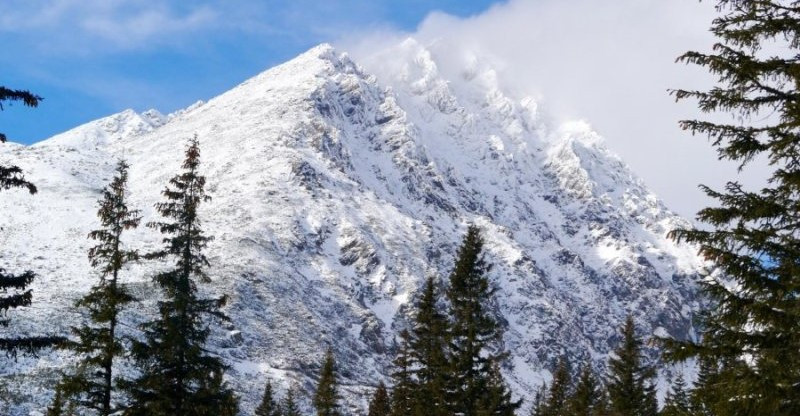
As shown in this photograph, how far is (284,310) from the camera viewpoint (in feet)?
611

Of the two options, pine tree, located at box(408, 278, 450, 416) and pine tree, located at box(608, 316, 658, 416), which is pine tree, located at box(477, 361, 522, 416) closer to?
pine tree, located at box(408, 278, 450, 416)

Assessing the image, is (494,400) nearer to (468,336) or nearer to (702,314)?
(468,336)

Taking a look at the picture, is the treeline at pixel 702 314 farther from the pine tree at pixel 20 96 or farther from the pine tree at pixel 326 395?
the pine tree at pixel 326 395

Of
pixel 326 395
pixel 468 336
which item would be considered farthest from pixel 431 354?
pixel 326 395

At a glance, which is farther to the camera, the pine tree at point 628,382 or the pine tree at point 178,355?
the pine tree at point 628,382

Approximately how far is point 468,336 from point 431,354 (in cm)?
216

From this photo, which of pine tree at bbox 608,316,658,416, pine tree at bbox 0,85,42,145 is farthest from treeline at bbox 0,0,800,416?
pine tree at bbox 608,316,658,416

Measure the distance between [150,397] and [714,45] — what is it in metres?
17.8

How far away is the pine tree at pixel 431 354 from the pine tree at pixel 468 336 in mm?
307

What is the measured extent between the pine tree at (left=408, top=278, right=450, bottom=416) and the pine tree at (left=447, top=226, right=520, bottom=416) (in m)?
0.31

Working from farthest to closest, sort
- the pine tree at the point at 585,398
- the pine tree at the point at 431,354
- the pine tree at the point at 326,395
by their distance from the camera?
1. the pine tree at the point at 326,395
2. the pine tree at the point at 585,398
3. the pine tree at the point at 431,354

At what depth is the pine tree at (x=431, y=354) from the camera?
76.8 feet

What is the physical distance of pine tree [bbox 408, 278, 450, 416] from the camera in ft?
76.8

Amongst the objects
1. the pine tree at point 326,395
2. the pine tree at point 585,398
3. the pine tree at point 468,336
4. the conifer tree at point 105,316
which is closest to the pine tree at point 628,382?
the pine tree at point 585,398
